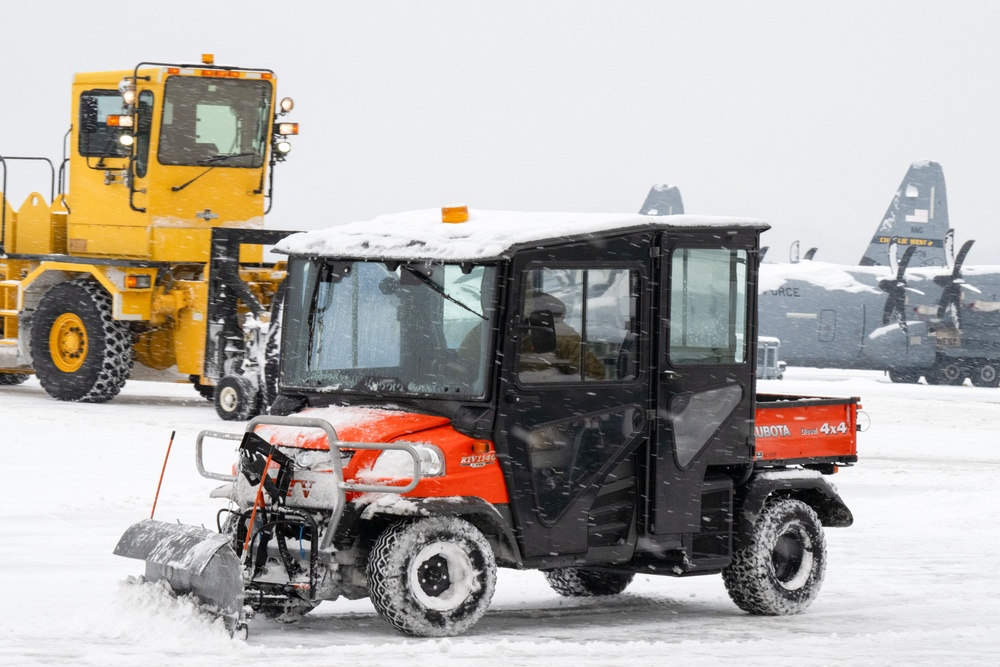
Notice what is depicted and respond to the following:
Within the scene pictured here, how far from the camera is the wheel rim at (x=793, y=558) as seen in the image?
8320 millimetres

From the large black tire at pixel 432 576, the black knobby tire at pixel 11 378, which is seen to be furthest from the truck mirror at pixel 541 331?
the black knobby tire at pixel 11 378

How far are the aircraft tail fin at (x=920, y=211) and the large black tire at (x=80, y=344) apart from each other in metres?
33.3

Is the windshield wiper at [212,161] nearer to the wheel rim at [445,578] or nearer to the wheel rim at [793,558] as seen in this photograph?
the wheel rim at [793,558]

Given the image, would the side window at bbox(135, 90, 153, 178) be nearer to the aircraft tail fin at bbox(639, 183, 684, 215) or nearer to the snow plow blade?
the snow plow blade

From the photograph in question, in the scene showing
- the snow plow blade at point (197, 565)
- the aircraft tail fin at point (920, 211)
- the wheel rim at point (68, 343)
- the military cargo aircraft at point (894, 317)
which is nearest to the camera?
the snow plow blade at point (197, 565)

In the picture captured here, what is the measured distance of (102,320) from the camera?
746 inches

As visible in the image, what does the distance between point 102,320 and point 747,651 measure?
13.5 m

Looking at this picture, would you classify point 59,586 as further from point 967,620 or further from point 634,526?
point 967,620

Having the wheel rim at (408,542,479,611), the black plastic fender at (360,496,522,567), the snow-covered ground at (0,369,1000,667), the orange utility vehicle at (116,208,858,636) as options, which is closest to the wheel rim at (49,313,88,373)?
the snow-covered ground at (0,369,1000,667)

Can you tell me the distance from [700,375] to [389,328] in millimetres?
1636

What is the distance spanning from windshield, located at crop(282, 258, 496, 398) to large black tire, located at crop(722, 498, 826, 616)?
78.6 inches

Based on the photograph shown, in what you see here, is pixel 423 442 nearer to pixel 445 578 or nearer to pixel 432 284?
pixel 445 578

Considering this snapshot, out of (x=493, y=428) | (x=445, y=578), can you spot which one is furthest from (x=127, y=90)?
(x=445, y=578)

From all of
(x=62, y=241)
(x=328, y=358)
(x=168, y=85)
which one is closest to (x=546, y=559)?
(x=328, y=358)
